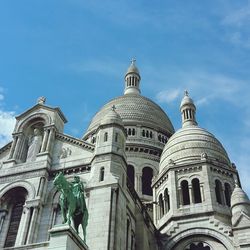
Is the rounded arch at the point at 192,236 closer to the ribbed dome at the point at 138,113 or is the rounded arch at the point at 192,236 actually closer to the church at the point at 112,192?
the church at the point at 112,192

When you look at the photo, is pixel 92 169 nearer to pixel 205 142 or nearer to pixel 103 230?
pixel 103 230

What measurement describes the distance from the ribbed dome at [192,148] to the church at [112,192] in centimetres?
7

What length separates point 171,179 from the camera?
102ft

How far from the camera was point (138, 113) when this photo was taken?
44.9 metres

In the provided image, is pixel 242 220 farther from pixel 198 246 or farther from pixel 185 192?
pixel 185 192

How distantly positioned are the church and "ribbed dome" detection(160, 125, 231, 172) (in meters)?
0.07

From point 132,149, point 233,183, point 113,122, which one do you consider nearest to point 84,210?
point 113,122

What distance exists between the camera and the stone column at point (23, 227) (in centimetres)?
2272

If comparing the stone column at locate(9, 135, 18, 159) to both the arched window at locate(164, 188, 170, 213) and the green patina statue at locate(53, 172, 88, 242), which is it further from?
the arched window at locate(164, 188, 170, 213)

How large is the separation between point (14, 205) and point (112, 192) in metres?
6.28

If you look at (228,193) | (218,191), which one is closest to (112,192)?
(218,191)

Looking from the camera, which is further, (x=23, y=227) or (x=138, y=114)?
(x=138, y=114)

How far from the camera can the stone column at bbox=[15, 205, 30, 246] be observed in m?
22.7

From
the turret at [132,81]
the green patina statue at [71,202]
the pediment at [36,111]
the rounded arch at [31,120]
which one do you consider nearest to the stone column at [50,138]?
the rounded arch at [31,120]
